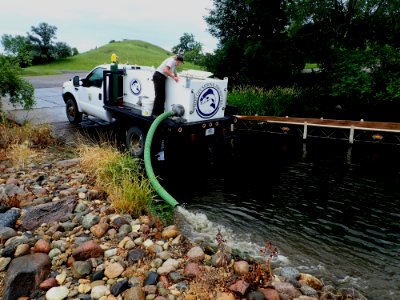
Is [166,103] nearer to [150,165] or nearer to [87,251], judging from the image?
[150,165]

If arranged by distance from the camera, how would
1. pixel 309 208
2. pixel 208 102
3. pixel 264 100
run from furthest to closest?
pixel 264 100 → pixel 208 102 → pixel 309 208

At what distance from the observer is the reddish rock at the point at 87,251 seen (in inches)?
188

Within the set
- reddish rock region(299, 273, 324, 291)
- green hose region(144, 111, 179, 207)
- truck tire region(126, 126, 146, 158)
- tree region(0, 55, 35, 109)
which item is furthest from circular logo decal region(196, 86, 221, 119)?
tree region(0, 55, 35, 109)

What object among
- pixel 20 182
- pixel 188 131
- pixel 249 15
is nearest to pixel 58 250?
pixel 20 182

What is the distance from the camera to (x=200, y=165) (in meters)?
10.8

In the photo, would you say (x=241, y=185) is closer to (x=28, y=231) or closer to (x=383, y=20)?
(x=28, y=231)

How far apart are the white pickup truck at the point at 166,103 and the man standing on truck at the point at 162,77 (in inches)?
5.9

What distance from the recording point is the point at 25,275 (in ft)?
13.8

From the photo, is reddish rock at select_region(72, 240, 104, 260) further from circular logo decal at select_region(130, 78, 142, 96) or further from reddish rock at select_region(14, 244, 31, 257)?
circular logo decal at select_region(130, 78, 142, 96)

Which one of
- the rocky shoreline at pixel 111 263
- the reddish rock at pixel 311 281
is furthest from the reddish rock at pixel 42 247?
the reddish rock at pixel 311 281

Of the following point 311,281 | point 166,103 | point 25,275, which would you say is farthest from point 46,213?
point 166,103

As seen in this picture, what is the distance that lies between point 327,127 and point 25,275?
45.1ft

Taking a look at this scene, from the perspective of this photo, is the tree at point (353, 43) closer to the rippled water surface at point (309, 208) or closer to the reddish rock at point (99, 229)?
the rippled water surface at point (309, 208)

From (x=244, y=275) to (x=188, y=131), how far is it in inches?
211
